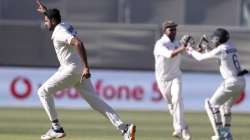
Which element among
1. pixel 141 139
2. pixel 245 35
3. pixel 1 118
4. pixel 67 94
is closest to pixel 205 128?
pixel 141 139

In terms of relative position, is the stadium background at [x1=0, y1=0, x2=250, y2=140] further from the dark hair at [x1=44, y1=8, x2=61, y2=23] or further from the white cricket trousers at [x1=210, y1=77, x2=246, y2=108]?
the dark hair at [x1=44, y1=8, x2=61, y2=23]

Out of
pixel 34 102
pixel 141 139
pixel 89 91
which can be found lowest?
pixel 34 102

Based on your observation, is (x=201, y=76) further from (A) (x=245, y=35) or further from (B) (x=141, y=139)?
(B) (x=141, y=139)

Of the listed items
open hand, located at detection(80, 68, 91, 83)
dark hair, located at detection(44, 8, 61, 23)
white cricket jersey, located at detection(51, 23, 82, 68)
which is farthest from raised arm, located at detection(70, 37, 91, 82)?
dark hair, located at detection(44, 8, 61, 23)

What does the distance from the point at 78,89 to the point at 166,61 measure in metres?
1.89

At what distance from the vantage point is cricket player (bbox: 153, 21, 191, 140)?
528 inches

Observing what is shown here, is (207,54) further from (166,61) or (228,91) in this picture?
(166,61)

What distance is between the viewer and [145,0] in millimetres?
22516

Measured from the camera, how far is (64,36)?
12477 mm

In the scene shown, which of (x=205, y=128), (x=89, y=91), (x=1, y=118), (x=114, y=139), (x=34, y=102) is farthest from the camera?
(x=34, y=102)

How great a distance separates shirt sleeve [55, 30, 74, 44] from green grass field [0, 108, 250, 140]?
165cm

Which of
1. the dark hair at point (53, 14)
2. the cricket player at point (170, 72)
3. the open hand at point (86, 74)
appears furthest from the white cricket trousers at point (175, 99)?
the dark hair at point (53, 14)

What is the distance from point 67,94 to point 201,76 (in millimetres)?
2819

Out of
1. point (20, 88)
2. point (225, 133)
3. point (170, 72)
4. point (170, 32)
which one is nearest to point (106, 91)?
point (20, 88)
